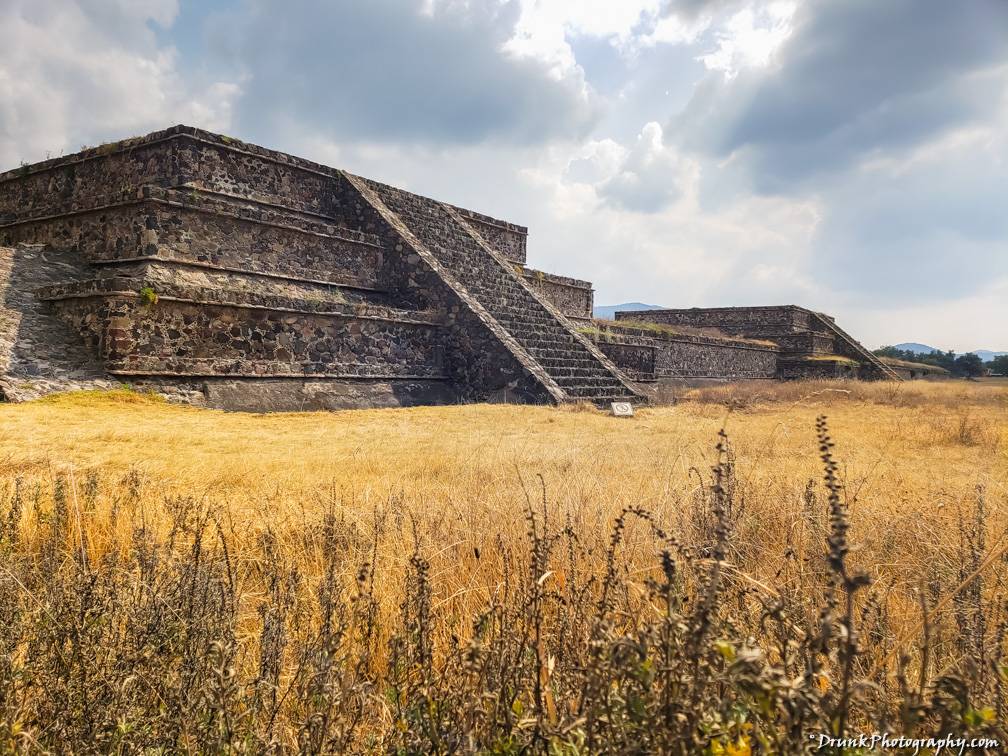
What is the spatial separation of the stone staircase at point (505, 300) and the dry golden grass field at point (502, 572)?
18.3 ft

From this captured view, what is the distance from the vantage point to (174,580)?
2.40 meters

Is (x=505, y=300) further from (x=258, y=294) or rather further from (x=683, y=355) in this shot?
(x=683, y=355)

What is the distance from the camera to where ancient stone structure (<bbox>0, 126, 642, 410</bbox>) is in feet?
30.0

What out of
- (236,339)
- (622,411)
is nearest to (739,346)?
(622,411)

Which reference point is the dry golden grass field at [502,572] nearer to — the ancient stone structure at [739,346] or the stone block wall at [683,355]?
the stone block wall at [683,355]

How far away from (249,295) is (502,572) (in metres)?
8.77

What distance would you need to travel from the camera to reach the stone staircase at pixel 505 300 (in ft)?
42.0

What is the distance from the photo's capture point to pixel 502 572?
2.59 metres

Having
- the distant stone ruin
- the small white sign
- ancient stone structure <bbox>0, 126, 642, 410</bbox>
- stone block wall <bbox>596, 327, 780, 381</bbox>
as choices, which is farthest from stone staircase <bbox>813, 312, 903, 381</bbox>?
Result: the small white sign

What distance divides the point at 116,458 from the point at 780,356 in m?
28.1

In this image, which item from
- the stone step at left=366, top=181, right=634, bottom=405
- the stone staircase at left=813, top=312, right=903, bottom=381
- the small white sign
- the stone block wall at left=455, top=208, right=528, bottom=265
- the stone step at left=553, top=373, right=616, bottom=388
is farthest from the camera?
the stone staircase at left=813, top=312, right=903, bottom=381

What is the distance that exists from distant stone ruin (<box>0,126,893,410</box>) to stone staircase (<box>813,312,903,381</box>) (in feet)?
56.0

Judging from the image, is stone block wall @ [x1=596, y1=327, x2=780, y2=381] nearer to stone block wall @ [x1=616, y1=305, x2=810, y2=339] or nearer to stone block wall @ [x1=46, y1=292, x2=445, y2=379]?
stone block wall @ [x1=616, y1=305, x2=810, y2=339]

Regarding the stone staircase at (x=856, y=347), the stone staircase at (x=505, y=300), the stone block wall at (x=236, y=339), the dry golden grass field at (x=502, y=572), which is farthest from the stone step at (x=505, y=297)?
the stone staircase at (x=856, y=347)
